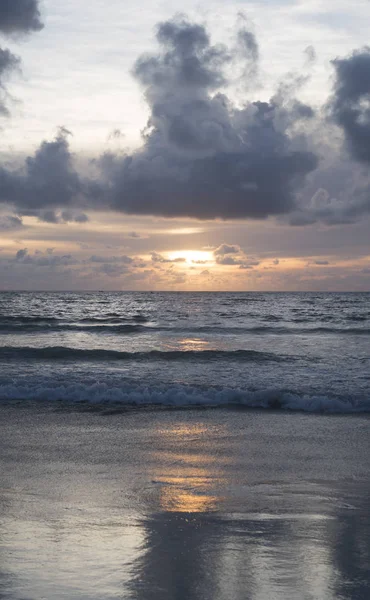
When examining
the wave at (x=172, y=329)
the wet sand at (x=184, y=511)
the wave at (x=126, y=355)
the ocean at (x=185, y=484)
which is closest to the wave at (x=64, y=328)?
the wave at (x=172, y=329)

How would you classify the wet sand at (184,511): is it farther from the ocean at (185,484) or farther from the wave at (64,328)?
the wave at (64,328)

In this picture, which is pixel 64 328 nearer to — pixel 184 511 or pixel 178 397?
pixel 178 397

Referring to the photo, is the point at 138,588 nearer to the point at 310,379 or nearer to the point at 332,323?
the point at 310,379

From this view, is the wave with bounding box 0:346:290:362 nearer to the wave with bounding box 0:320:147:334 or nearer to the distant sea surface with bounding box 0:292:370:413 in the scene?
the distant sea surface with bounding box 0:292:370:413

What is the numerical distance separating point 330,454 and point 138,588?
5381mm

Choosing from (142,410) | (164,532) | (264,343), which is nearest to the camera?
(164,532)

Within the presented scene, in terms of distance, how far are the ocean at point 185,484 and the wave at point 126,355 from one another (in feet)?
10.5

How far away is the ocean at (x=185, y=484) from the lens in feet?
15.3

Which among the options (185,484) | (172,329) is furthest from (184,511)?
(172,329)

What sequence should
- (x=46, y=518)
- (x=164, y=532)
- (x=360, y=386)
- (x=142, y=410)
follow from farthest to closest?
1. (x=360, y=386)
2. (x=142, y=410)
3. (x=46, y=518)
4. (x=164, y=532)

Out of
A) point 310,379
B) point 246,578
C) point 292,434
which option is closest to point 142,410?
point 292,434

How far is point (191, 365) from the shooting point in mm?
20938

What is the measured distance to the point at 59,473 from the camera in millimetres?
7961

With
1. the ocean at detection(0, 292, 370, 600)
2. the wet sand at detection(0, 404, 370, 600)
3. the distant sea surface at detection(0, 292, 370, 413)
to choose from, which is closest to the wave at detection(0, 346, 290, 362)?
the distant sea surface at detection(0, 292, 370, 413)
